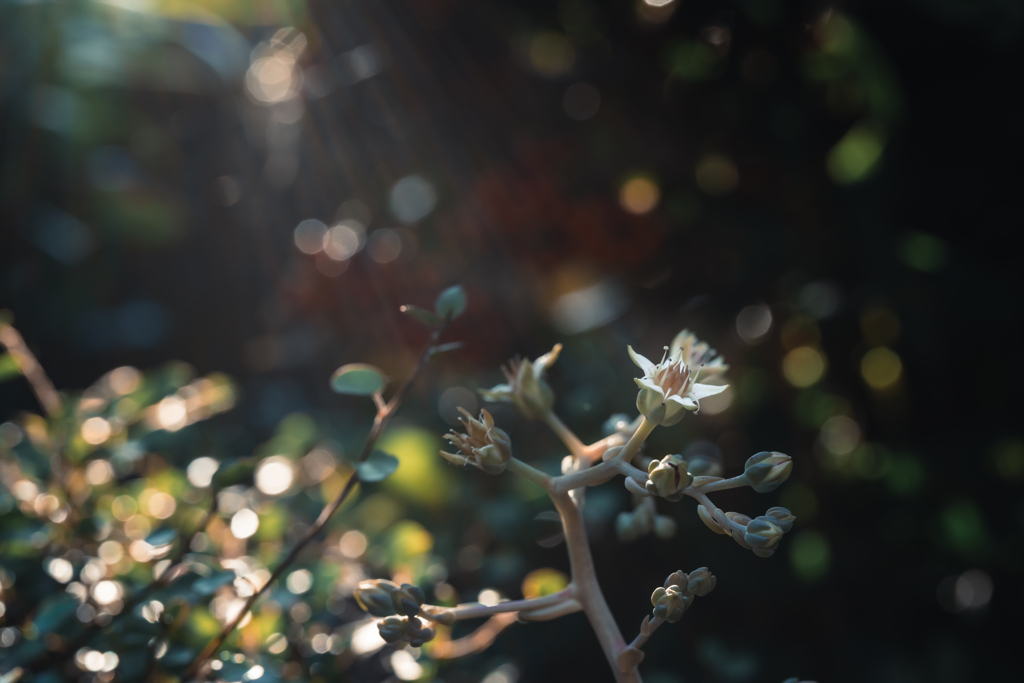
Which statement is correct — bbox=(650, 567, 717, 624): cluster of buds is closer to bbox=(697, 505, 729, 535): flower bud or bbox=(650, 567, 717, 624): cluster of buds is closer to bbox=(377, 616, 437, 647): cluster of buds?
bbox=(697, 505, 729, 535): flower bud

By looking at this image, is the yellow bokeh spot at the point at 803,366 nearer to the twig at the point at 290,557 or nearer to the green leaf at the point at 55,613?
the twig at the point at 290,557

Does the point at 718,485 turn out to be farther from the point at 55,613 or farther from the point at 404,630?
the point at 55,613

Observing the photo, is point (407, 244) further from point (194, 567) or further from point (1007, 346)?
point (1007, 346)

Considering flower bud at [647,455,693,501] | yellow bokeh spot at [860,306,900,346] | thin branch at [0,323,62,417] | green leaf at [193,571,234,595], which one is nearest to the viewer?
flower bud at [647,455,693,501]

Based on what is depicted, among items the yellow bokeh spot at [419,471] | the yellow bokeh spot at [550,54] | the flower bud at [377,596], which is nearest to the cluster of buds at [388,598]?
the flower bud at [377,596]

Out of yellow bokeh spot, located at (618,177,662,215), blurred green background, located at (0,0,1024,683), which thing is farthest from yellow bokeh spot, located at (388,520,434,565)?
yellow bokeh spot, located at (618,177,662,215)

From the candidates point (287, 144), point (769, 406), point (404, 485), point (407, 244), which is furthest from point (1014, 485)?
point (287, 144)
